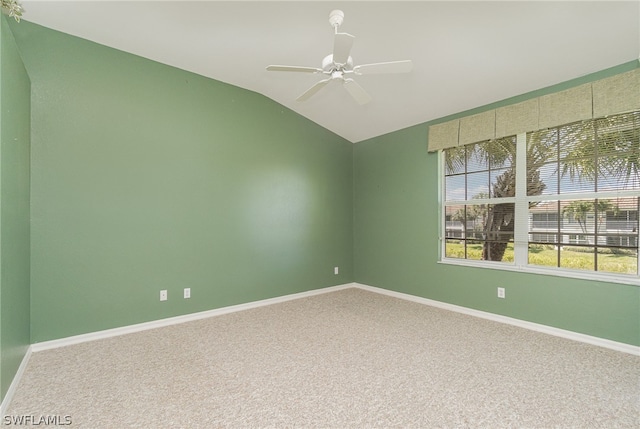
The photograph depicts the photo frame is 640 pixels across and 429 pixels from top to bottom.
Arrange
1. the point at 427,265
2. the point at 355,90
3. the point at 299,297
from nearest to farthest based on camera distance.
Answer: the point at 355,90 < the point at 427,265 < the point at 299,297

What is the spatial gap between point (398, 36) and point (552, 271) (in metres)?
2.75

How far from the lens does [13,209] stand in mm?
2098

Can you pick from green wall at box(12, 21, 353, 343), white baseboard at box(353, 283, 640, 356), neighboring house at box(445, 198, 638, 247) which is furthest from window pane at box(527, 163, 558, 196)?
green wall at box(12, 21, 353, 343)

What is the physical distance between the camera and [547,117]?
2994mm

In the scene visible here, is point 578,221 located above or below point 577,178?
below

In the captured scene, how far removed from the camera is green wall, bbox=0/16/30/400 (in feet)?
6.09

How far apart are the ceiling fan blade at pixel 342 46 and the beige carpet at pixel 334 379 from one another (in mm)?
2281

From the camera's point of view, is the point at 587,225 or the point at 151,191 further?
the point at 151,191

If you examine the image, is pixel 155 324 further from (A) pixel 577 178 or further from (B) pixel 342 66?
(A) pixel 577 178

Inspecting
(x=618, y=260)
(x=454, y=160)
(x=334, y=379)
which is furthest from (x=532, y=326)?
(x=334, y=379)

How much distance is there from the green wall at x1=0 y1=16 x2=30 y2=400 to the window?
13.9 feet

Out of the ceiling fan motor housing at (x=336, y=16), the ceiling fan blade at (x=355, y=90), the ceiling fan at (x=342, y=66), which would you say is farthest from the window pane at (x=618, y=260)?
the ceiling fan motor housing at (x=336, y=16)

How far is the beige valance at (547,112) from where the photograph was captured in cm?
257

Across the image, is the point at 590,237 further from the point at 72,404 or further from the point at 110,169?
the point at 110,169
